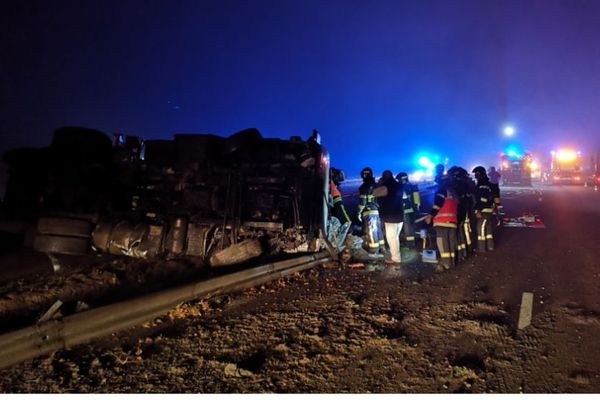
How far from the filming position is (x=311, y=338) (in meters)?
3.53

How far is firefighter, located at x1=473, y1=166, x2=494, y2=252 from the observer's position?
282 inches

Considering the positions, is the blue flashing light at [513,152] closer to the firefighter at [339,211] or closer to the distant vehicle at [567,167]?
the distant vehicle at [567,167]

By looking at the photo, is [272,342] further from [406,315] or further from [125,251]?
[125,251]

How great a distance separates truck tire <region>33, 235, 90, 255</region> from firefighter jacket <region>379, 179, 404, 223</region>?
5.36 meters

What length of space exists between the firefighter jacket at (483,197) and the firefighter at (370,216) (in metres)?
2.08

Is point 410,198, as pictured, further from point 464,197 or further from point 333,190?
point 333,190

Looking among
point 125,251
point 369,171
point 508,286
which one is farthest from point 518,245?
point 125,251

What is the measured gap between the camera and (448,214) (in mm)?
6129

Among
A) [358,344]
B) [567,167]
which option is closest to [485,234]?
[358,344]

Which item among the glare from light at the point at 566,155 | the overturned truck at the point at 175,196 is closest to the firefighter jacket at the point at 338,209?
the overturned truck at the point at 175,196

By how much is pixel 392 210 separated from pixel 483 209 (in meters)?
2.10

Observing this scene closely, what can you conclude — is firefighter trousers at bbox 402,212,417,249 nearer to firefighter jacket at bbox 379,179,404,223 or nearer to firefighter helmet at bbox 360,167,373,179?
firefighter jacket at bbox 379,179,404,223

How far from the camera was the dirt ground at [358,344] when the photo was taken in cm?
279

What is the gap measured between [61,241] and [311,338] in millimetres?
4660
